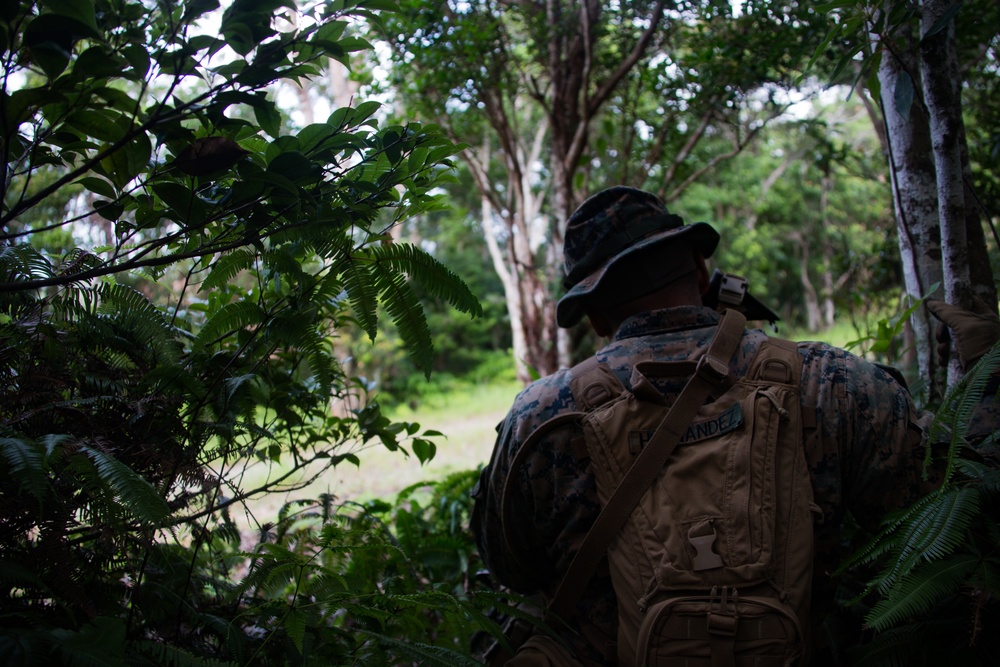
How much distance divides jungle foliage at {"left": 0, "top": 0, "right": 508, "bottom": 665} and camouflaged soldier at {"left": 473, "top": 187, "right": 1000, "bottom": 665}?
1.29 ft

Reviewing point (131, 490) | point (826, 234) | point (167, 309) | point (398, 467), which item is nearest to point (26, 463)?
point (131, 490)

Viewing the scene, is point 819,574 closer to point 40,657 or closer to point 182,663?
point 182,663

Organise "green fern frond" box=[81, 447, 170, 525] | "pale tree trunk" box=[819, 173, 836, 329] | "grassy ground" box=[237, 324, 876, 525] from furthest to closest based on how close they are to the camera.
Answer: "pale tree trunk" box=[819, 173, 836, 329] < "grassy ground" box=[237, 324, 876, 525] < "green fern frond" box=[81, 447, 170, 525]

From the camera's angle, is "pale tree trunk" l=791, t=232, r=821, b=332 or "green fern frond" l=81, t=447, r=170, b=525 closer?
"green fern frond" l=81, t=447, r=170, b=525

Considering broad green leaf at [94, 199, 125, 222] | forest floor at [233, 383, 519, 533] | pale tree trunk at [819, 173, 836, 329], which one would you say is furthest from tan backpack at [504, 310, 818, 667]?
pale tree trunk at [819, 173, 836, 329]

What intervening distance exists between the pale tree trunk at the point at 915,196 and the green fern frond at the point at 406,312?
185 cm

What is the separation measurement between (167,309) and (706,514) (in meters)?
1.67

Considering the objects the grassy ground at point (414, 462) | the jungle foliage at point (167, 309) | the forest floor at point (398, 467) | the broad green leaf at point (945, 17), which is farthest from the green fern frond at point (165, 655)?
the forest floor at point (398, 467)

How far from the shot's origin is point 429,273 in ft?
5.84

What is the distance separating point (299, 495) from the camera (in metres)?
8.34

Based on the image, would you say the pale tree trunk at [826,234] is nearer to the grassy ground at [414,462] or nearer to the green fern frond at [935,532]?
the grassy ground at [414,462]

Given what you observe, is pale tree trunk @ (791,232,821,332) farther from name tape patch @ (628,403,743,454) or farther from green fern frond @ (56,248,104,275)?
green fern frond @ (56,248,104,275)

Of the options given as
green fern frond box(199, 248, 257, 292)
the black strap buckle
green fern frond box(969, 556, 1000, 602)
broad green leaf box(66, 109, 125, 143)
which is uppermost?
broad green leaf box(66, 109, 125, 143)

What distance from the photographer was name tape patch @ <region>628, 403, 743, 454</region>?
1820 millimetres
